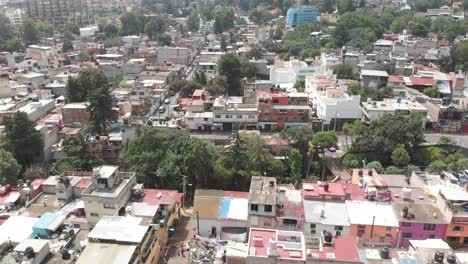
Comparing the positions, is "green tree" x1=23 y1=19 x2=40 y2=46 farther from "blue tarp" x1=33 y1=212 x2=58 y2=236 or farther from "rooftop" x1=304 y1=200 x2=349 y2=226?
"rooftop" x1=304 y1=200 x2=349 y2=226

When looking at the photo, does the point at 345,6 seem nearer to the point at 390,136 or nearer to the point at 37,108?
the point at 390,136

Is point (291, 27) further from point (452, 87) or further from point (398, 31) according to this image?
point (452, 87)

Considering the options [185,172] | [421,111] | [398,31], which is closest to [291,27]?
[398,31]

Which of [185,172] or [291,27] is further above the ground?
[291,27]

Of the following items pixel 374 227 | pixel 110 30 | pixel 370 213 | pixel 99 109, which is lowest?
pixel 374 227

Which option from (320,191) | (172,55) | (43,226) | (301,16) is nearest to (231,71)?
(172,55)

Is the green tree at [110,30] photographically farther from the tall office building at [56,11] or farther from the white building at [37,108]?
the white building at [37,108]

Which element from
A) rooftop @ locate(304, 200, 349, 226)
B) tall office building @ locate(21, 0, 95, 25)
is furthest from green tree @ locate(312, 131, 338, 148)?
tall office building @ locate(21, 0, 95, 25)
